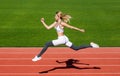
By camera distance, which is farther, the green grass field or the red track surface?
the green grass field

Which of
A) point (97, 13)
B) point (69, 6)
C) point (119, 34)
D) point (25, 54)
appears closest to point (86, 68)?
point (25, 54)

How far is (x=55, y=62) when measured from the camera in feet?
40.4

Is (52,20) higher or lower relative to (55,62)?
higher

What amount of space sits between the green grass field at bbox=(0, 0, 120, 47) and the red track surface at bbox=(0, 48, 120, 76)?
1.30 meters

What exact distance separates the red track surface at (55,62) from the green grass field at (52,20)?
4.28 ft

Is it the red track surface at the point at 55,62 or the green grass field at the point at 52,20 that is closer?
the red track surface at the point at 55,62

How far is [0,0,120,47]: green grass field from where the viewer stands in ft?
52.1

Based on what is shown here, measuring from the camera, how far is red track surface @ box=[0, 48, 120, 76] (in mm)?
11070

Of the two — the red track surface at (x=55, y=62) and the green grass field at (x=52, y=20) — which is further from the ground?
the green grass field at (x=52, y=20)

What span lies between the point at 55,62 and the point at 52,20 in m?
8.39

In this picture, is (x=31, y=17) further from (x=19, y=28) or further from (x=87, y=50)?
(x=87, y=50)

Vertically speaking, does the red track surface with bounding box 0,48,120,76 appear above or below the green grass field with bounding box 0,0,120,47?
below

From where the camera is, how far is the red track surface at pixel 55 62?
11070 millimetres

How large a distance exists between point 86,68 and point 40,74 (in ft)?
5.03
